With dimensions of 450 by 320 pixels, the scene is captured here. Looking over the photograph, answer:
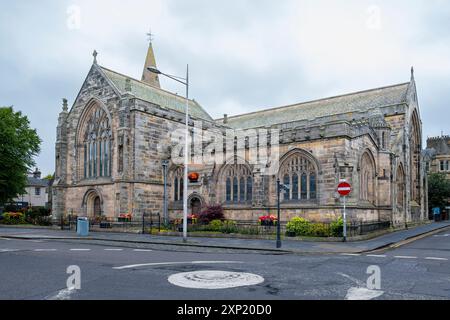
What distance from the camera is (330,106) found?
1565 inches

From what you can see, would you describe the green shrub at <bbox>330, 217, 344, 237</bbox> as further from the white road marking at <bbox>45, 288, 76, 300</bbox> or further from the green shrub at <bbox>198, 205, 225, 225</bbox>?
the white road marking at <bbox>45, 288, 76, 300</bbox>

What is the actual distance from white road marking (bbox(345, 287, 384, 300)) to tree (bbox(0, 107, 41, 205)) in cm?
3851

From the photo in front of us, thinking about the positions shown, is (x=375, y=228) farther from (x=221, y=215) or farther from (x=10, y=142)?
(x=10, y=142)

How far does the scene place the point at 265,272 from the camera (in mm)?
9836

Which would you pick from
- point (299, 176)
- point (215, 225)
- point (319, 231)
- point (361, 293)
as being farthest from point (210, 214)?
point (361, 293)

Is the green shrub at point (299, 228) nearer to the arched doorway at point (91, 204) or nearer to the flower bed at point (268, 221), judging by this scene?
the flower bed at point (268, 221)

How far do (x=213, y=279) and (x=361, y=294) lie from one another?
120 inches

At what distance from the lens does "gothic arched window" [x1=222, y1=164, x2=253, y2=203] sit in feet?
95.3

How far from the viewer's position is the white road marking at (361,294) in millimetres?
6992

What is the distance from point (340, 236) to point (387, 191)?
33.8 ft

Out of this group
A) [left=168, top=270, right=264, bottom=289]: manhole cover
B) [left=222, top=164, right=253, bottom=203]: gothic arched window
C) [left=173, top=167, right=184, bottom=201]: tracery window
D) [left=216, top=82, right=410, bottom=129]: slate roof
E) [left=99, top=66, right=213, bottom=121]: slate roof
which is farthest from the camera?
[left=99, top=66, right=213, bottom=121]: slate roof

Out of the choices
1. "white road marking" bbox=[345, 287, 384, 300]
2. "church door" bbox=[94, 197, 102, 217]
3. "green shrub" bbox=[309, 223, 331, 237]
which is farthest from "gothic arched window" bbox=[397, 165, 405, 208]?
"white road marking" bbox=[345, 287, 384, 300]

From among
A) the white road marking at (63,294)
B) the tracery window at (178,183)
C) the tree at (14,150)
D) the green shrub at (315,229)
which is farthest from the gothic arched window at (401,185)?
the tree at (14,150)

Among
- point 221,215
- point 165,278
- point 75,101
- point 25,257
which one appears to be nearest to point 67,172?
point 75,101
